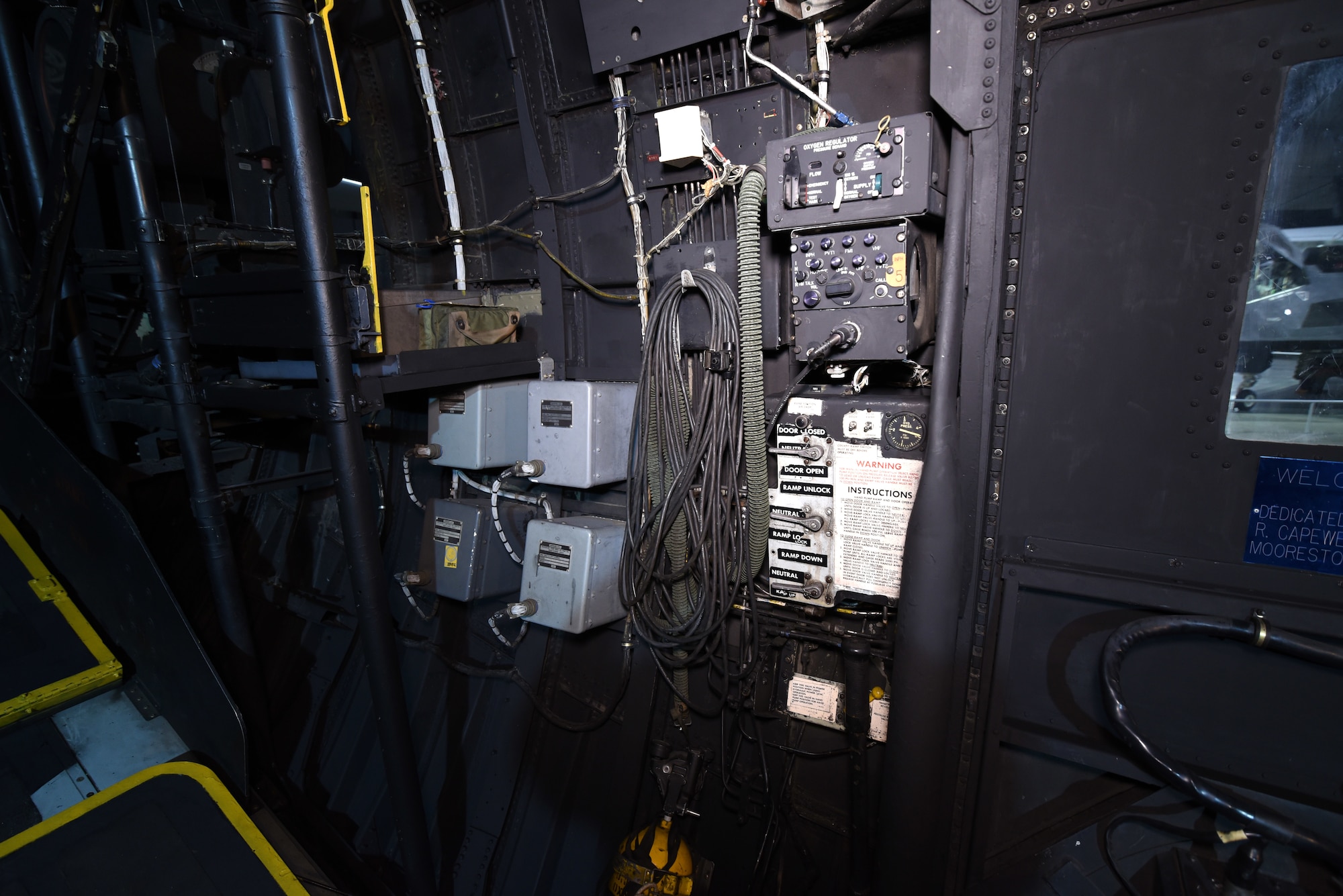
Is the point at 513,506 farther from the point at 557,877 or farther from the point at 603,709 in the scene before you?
the point at 557,877

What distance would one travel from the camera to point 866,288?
7.04 feet

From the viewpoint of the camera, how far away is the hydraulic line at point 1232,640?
5.93ft

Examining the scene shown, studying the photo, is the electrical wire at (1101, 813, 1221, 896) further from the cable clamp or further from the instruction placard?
the instruction placard

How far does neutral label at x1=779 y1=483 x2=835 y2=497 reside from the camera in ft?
8.13

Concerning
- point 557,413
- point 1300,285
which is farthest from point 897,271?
point 557,413

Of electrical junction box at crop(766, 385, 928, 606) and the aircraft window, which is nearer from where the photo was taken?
the aircraft window

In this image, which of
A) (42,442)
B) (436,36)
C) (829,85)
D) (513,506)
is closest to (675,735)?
(513,506)

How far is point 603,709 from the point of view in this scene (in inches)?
128

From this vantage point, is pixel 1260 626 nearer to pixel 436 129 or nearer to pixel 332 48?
pixel 332 48

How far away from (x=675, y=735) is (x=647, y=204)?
259cm

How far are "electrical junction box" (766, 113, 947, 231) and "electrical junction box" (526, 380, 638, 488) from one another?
3.70 feet

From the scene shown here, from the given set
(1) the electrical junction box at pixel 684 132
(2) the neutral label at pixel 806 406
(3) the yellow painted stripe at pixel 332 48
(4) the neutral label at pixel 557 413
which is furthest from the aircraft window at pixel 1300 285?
(3) the yellow painted stripe at pixel 332 48

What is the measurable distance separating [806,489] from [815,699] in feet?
3.08

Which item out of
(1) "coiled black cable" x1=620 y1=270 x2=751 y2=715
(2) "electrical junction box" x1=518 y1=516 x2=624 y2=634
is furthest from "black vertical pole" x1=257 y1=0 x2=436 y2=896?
(1) "coiled black cable" x1=620 y1=270 x2=751 y2=715
